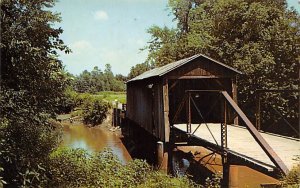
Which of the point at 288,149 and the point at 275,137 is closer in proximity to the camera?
the point at 288,149

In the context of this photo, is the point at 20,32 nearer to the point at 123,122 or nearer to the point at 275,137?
the point at 275,137

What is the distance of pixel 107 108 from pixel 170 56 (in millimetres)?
11399

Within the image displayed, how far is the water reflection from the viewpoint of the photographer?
2331 cm

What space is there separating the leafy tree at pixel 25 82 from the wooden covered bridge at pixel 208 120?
190 inches

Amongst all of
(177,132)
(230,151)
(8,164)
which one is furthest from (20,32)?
(177,132)

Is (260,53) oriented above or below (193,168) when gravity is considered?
above

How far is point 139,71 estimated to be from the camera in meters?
67.4

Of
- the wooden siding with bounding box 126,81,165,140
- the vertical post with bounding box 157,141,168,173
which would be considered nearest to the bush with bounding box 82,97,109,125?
the wooden siding with bounding box 126,81,165,140

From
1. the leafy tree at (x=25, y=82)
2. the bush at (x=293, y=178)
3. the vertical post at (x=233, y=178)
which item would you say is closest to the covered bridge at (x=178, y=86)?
the vertical post at (x=233, y=178)

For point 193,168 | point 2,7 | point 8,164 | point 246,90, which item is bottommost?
point 193,168

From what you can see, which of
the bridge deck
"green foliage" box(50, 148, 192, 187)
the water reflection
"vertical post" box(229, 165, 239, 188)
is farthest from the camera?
the water reflection

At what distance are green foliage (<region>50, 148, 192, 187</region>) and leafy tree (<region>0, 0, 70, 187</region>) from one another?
0.94m

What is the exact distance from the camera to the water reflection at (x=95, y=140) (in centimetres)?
2331

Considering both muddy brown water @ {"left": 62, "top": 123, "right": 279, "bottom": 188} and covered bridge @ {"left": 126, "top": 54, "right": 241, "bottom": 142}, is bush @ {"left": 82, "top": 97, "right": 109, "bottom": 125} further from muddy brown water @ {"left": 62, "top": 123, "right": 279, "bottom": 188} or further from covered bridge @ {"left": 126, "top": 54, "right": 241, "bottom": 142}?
covered bridge @ {"left": 126, "top": 54, "right": 241, "bottom": 142}
